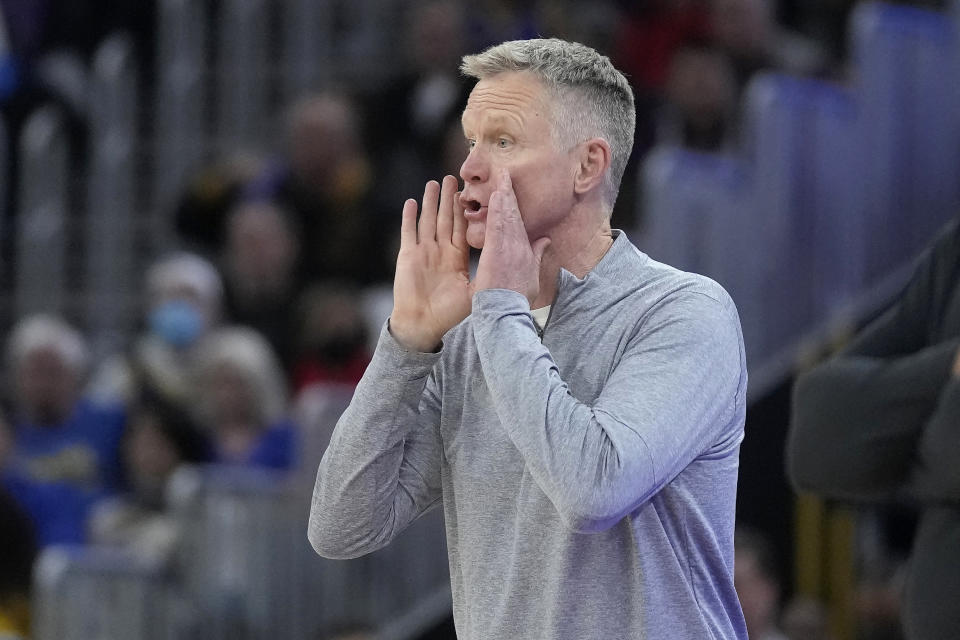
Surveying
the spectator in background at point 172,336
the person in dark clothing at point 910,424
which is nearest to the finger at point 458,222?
the person in dark clothing at point 910,424

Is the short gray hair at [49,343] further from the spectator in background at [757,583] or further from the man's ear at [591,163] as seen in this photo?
the man's ear at [591,163]

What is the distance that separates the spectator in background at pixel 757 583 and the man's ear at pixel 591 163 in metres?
2.93

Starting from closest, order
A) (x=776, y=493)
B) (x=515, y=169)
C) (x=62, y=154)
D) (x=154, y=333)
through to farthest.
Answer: (x=515, y=169)
(x=776, y=493)
(x=154, y=333)
(x=62, y=154)

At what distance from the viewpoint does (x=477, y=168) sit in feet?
7.55

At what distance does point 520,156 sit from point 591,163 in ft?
0.36

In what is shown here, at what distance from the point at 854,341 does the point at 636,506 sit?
2.96 ft

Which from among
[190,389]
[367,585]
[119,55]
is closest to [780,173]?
[367,585]

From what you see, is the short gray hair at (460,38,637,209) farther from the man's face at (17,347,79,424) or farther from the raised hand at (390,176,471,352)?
the man's face at (17,347,79,424)

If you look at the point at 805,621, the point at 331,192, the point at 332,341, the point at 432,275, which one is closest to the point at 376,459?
the point at 432,275

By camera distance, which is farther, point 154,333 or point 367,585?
point 154,333

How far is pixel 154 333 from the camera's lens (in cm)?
693

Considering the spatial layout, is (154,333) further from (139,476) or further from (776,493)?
(776,493)

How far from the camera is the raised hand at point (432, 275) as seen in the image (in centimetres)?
229

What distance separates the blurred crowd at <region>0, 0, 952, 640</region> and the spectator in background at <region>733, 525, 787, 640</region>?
0.11ft
